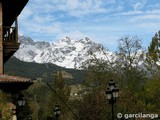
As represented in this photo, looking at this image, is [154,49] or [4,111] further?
[154,49]

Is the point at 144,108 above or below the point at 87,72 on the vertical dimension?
below

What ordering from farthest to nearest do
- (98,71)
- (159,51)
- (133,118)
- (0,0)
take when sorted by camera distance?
(98,71) < (159,51) < (133,118) < (0,0)

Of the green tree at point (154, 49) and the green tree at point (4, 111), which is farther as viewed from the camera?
the green tree at point (154, 49)

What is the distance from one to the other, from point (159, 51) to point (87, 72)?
14904 mm

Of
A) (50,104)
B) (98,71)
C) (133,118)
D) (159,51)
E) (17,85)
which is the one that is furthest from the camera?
(50,104)

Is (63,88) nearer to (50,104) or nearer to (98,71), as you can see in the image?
(50,104)

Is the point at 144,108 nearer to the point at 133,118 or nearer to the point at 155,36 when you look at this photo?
the point at 133,118

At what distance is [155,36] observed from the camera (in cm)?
4316

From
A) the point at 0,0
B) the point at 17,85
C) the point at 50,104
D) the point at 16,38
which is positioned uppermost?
the point at 0,0

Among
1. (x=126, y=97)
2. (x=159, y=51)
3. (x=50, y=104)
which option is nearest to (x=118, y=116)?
(x=126, y=97)

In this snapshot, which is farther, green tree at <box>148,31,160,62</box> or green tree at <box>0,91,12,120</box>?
green tree at <box>148,31,160,62</box>

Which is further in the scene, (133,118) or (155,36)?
(155,36)

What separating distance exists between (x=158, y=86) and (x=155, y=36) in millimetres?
5155

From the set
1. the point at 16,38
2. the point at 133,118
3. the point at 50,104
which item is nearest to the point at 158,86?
the point at 133,118
